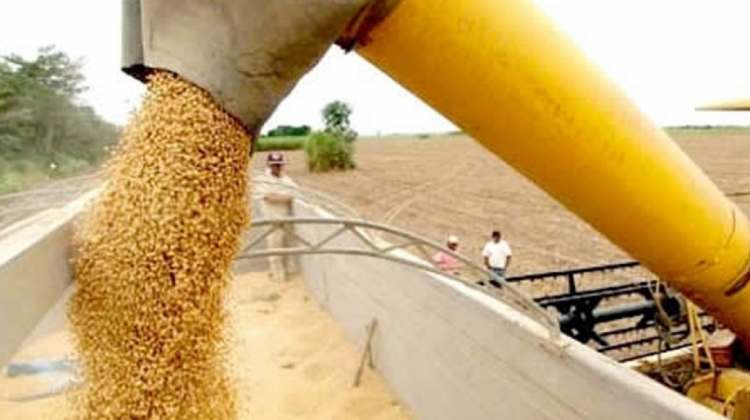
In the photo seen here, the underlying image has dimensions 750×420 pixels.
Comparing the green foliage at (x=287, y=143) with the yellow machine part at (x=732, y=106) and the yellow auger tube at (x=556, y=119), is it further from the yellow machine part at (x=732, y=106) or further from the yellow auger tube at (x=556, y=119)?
the yellow auger tube at (x=556, y=119)

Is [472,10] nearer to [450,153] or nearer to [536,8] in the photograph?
[536,8]

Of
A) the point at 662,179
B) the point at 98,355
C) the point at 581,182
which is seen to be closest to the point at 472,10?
the point at 581,182

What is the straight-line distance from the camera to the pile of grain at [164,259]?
1938mm

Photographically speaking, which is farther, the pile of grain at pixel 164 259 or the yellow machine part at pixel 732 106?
the yellow machine part at pixel 732 106

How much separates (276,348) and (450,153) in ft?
165

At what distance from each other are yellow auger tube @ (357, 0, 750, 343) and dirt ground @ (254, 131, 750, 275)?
175cm

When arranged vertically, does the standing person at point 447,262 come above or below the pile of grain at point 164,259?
below

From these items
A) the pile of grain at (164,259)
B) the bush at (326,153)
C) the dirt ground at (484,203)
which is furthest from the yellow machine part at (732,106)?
the bush at (326,153)

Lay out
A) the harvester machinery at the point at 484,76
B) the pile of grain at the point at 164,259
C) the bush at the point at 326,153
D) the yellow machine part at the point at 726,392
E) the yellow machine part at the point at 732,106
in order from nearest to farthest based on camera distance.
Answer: the harvester machinery at the point at 484,76
the pile of grain at the point at 164,259
the yellow machine part at the point at 726,392
the yellow machine part at the point at 732,106
the bush at the point at 326,153

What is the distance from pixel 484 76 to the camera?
5.74 feet

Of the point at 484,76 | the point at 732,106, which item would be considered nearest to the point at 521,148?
the point at 484,76

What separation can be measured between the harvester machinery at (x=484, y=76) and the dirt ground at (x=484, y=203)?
6.13ft

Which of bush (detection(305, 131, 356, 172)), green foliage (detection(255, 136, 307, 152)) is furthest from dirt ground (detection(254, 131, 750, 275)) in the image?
green foliage (detection(255, 136, 307, 152))

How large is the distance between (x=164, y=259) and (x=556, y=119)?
113cm
